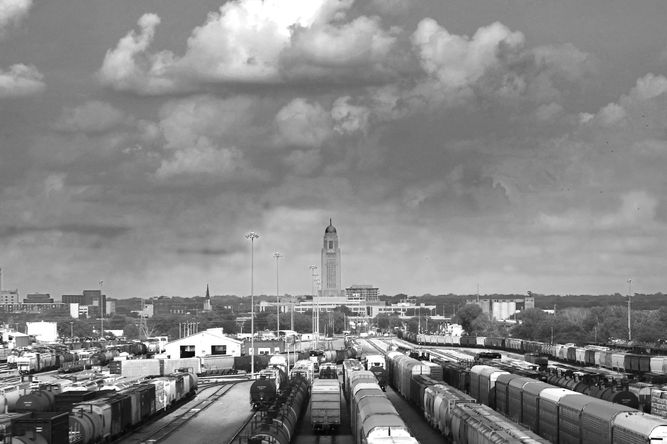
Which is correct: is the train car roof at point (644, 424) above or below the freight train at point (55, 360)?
above

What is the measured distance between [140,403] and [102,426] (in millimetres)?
12727

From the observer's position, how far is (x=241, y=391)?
341 feet

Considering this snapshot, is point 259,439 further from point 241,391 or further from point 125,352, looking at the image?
point 125,352

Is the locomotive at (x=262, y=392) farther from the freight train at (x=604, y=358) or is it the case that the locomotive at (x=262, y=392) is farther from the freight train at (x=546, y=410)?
the freight train at (x=604, y=358)

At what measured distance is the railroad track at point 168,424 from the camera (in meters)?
64.9

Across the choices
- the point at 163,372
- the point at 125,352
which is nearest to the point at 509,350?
the point at 125,352

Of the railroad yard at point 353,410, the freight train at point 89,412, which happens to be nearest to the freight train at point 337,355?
the railroad yard at point 353,410

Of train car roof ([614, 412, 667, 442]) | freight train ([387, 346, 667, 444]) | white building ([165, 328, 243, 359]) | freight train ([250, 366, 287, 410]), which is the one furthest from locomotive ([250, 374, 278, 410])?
white building ([165, 328, 243, 359])

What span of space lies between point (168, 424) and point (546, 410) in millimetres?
30337

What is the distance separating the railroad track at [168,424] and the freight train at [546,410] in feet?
58.4

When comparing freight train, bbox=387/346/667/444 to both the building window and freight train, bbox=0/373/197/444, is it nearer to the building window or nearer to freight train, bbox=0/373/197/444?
freight train, bbox=0/373/197/444

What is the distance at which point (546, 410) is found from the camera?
2179 inches

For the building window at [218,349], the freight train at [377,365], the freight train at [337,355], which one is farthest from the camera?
the building window at [218,349]

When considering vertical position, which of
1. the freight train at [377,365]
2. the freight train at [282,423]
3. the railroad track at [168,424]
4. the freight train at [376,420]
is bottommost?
the railroad track at [168,424]
